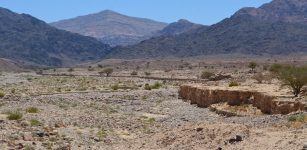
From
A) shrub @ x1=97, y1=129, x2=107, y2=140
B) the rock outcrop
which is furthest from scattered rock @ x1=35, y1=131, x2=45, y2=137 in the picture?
the rock outcrop

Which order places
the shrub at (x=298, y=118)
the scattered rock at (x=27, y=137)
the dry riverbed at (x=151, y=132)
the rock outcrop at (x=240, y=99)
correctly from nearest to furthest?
1. the dry riverbed at (x=151, y=132)
2. the shrub at (x=298, y=118)
3. the scattered rock at (x=27, y=137)
4. the rock outcrop at (x=240, y=99)

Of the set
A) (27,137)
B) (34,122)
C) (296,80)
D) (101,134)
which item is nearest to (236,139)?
(27,137)

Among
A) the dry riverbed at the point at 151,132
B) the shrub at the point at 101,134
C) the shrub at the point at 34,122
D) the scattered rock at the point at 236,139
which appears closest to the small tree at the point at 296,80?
the dry riverbed at the point at 151,132

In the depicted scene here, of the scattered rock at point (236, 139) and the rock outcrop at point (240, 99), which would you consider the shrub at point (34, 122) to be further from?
the rock outcrop at point (240, 99)

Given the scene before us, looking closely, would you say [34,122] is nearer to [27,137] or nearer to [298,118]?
[27,137]

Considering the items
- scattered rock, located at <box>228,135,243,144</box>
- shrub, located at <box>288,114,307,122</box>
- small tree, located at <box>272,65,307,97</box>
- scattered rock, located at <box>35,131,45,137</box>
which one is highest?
small tree, located at <box>272,65,307,97</box>

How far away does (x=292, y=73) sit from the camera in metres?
41.3

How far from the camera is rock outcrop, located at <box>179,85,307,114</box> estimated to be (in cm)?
3152

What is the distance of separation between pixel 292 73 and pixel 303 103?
38.5 feet

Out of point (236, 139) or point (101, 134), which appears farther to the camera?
point (101, 134)

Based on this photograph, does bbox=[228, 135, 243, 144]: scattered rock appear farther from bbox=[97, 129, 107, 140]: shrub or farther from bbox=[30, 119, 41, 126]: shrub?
bbox=[30, 119, 41, 126]: shrub

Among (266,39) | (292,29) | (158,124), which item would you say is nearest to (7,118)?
(158,124)

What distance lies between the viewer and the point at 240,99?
39688 mm

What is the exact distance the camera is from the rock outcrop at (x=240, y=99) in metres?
31.5
